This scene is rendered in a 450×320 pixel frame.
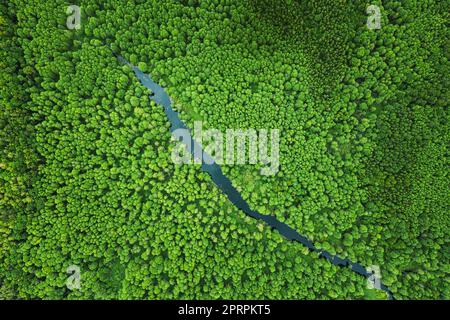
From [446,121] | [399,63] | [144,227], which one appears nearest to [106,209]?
[144,227]

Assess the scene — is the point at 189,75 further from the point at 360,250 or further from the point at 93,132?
the point at 360,250

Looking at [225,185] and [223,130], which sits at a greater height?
[223,130]

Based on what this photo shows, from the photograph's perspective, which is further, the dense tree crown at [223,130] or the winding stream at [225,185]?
the winding stream at [225,185]

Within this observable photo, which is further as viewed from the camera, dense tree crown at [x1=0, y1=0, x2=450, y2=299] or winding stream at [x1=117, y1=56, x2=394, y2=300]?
winding stream at [x1=117, y1=56, x2=394, y2=300]

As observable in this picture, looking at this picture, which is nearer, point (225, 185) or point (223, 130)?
point (223, 130)
